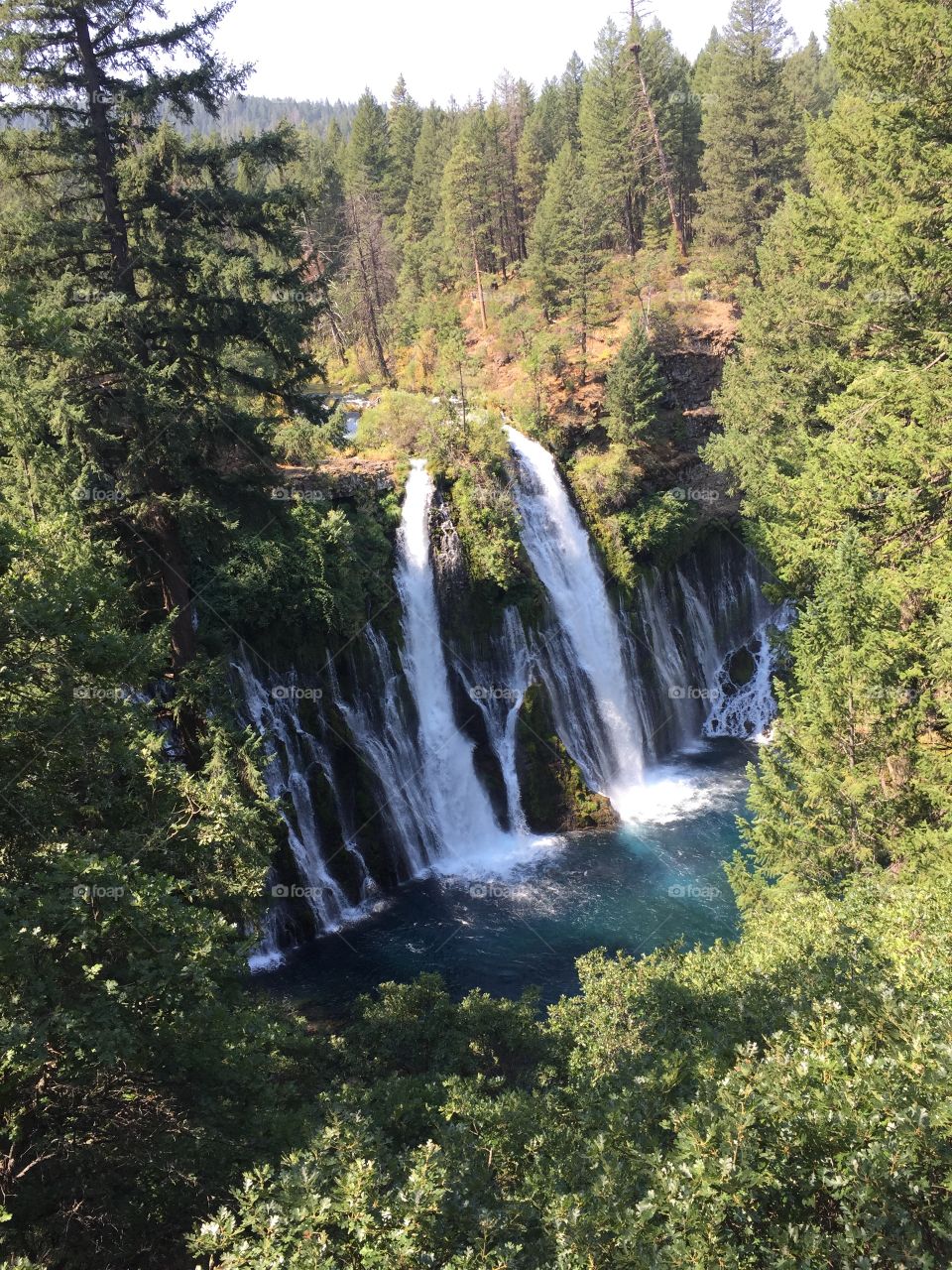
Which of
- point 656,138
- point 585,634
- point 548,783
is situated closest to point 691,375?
point 585,634

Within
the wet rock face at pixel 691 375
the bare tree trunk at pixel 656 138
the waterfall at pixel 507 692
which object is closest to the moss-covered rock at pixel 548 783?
the waterfall at pixel 507 692

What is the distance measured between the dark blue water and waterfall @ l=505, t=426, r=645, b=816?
2.79 metres

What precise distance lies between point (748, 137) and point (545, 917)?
38.2m

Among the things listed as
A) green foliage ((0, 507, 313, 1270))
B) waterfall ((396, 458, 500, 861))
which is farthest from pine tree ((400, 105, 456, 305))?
green foliage ((0, 507, 313, 1270))

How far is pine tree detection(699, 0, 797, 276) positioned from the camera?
3503cm

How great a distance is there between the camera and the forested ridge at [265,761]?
15.6 ft

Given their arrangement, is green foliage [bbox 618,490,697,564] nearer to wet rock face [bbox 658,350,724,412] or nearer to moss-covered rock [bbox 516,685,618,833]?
wet rock face [bbox 658,350,724,412]

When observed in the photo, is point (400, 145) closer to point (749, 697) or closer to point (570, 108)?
point (570, 108)

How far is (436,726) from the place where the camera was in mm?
22219

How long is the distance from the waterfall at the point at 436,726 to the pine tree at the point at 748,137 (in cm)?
2522

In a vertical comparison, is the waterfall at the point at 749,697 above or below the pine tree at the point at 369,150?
below

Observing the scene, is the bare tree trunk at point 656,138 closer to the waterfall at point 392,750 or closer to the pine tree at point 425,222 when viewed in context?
the pine tree at point 425,222

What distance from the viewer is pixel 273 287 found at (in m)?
13.1

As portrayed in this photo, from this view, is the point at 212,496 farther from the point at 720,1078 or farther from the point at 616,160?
the point at 616,160
